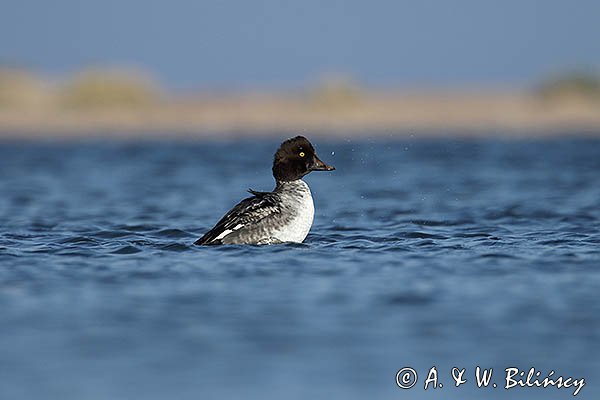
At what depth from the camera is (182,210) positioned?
57.4 ft

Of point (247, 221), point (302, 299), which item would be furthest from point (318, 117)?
point (302, 299)

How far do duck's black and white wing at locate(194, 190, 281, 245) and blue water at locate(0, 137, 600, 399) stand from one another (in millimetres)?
135

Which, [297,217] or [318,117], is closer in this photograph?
[297,217]

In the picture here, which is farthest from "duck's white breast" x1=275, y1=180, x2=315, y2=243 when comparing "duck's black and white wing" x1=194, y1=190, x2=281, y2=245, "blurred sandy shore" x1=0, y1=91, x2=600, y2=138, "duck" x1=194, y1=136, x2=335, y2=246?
"blurred sandy shore" x1=0, y1=91, x2=600, y2=138

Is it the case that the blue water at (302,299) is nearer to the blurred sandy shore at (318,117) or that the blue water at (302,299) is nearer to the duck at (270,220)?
the duck at (270,220)

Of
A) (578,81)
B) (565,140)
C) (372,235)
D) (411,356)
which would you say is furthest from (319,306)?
(578,81)

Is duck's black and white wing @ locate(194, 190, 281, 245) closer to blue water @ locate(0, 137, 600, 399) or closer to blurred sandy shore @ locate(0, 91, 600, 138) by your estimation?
blue water @ locate(0, 137, 600, 399)

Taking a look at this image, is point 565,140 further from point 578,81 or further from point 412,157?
point 578,81

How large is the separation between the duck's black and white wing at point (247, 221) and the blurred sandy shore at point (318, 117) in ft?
110

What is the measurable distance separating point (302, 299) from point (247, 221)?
8.22ft

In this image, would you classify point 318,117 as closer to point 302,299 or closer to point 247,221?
point 247,221

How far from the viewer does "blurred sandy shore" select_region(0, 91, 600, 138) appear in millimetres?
47625

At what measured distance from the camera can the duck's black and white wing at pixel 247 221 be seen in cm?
1141

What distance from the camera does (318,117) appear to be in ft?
171
